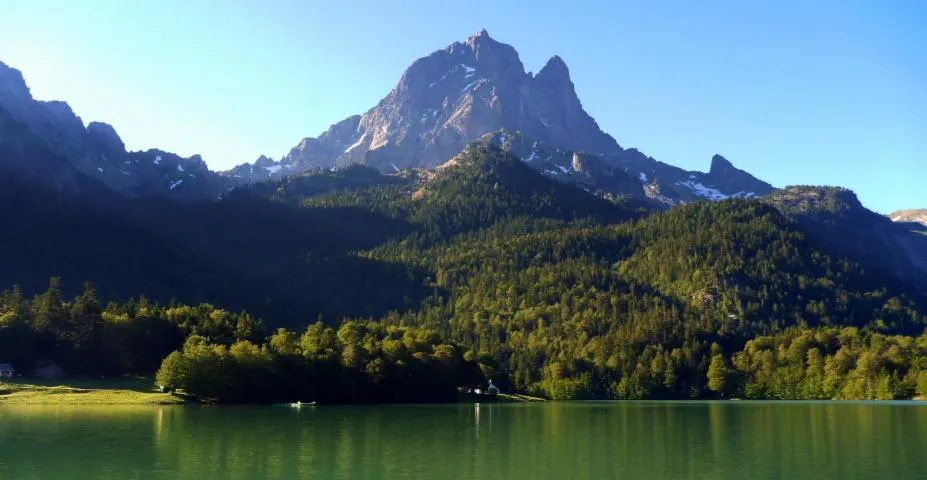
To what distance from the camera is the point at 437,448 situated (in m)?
69.9

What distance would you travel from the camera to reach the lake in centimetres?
5475

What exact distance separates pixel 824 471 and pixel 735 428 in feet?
137

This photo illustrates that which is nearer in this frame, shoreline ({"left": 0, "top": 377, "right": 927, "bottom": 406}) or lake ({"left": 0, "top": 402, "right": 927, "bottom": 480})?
lake ({"left": 0, "top": 402, "right": 927, "bottom": 480})

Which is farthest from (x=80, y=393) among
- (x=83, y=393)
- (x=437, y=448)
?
(x=437, y=448)

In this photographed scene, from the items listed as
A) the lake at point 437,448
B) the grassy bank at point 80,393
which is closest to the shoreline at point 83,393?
the grassy bank at point 80,393

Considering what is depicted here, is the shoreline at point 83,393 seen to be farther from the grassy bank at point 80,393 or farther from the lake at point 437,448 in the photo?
the lake at point 437,448

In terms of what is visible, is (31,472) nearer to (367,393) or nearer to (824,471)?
(824,471)

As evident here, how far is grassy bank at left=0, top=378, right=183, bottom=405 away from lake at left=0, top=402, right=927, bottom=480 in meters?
23.7

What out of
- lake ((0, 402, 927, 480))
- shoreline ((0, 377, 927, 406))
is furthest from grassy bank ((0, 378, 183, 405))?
lake ((0, 402, 927, 480))

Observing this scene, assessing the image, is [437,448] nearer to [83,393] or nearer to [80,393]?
[83,393]

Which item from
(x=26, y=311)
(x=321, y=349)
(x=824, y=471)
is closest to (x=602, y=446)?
(x=824, y=471)

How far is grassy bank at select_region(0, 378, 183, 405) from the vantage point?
13188cm

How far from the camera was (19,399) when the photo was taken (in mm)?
131250

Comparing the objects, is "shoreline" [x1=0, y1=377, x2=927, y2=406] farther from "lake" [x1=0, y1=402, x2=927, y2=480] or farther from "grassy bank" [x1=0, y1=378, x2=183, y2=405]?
"lake" [x1=0, y1=402, x2=927, y2=480]
